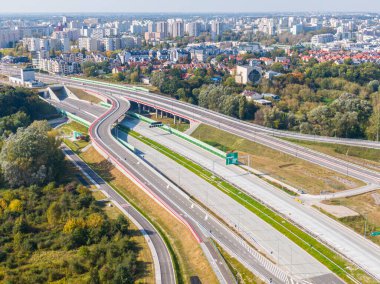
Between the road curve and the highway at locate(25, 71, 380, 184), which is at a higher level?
the highway at locate(25, 71, 380, 184)

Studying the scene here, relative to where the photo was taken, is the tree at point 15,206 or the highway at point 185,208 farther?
the tree at point 15,206

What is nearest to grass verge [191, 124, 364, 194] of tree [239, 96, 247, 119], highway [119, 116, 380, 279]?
highway [119, 116, 380, 279]

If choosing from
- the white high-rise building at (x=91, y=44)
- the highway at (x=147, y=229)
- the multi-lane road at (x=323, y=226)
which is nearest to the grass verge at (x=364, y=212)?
the multi-lane road at (x=323, y=226)

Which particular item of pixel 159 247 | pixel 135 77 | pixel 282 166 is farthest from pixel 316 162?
pixel 135 77

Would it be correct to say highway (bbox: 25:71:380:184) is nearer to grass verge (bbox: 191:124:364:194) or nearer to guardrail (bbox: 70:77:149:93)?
grass verge (bbox: 191:124:364:194)

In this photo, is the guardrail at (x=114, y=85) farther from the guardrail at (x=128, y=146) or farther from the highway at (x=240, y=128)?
the guardrail at (x=128, y=146)
